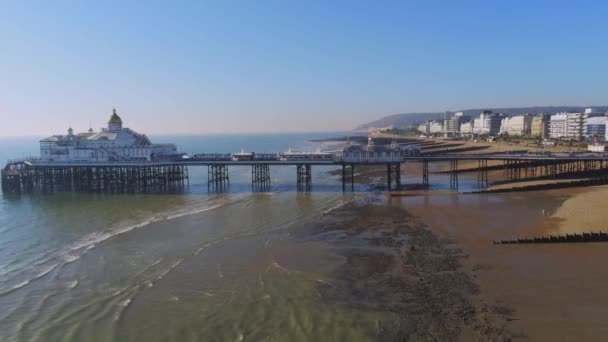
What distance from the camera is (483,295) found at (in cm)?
1739

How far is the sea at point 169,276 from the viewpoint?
15.5 meters

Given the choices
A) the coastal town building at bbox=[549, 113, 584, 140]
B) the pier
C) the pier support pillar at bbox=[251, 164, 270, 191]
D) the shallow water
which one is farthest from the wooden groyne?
the coastal town building at bbox=[549, 113, 584, 140]

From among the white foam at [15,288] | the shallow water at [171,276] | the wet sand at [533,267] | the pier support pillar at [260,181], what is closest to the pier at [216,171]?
the pier support pillar at [260,181]

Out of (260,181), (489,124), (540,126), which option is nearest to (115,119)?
(260,181)

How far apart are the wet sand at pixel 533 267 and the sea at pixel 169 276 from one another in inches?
228

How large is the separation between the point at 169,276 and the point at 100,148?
4035 cm

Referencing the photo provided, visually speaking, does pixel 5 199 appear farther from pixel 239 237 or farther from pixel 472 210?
pixel 472 210

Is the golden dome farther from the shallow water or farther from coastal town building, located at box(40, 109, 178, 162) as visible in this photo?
the shallow water

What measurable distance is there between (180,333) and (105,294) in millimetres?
5688

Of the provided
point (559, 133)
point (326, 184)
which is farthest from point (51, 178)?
point (559, 133)

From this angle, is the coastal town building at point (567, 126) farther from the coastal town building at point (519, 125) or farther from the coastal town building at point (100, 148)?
the coastal town building at point (100, 148)

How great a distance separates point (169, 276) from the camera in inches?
818

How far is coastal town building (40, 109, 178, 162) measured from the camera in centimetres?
5484

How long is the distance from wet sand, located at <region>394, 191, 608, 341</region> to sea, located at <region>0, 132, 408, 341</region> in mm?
5779
